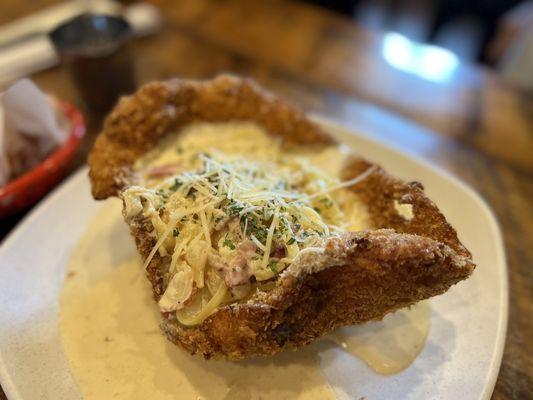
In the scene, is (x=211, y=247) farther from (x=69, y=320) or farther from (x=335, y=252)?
(x=69, y=320)

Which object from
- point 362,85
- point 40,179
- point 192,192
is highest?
point 192,192

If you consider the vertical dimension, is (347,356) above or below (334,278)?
below

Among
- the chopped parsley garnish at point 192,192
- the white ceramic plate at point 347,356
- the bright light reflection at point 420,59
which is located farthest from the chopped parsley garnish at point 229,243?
the bright light reflection at point 420,59

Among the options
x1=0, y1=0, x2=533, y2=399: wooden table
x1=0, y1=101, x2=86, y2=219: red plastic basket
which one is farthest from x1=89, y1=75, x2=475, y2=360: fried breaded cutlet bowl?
x1=0, y1=0, x2=533, y2=399: wooden table

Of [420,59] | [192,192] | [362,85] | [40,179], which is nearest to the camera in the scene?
[192,192]

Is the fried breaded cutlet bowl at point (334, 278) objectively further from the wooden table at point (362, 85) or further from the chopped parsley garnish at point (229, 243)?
the wooden table at point (362, 85)

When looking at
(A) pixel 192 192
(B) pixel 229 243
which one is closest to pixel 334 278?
(B) pixel 229 243

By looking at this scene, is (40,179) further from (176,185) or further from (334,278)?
(334,278)
